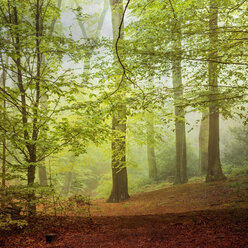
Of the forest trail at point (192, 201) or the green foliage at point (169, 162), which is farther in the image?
the green foliage at point (169, 162)

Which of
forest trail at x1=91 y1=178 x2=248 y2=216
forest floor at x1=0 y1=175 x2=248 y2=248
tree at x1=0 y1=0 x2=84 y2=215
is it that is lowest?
forest trail at x1=91 y1=178 x2=248 y2=216

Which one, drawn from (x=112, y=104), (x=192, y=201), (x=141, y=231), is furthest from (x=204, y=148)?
(x=112, y=104)

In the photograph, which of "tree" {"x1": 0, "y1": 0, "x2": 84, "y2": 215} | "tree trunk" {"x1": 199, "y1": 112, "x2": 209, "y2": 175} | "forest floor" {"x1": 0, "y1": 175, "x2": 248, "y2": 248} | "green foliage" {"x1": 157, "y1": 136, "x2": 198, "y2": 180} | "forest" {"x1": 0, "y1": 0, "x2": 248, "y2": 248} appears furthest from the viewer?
"green foliage" {"x1": 157, "y1": 136, "x2": 198, "y2": 180}

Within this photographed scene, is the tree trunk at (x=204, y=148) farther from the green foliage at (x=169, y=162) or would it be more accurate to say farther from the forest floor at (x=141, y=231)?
the forest floor at (x=141, y=231)

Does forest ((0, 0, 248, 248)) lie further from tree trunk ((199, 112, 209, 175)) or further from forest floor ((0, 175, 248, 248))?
tree trunk ((199, 112, 209, 175))

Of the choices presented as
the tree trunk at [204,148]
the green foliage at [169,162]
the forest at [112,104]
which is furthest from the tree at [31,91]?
the green foliage at [169,162]

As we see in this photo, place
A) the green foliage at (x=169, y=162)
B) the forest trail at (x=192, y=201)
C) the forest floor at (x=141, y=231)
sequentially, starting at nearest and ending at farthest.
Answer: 1. the forest floor at (x=141, y=231)
2. the forest trail at (x=192, y=201)
3. the green foliage at (x=169, y=162)

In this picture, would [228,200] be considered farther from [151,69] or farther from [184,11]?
[184,11]

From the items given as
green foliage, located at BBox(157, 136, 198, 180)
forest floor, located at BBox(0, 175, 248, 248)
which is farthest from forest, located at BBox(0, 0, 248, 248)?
green foliage, located at BBox(157, 136, 198, 180)

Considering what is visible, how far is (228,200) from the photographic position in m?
7.27

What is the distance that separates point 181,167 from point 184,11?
9922mm

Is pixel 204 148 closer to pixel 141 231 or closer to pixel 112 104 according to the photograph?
pixel 141 231

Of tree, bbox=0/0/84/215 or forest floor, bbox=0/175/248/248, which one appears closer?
forest floor, bbox=0/175/248/248

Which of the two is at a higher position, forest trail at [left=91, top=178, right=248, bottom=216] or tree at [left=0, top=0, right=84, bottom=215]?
tree at [left=0, top=0, right=84, bottom=215]
